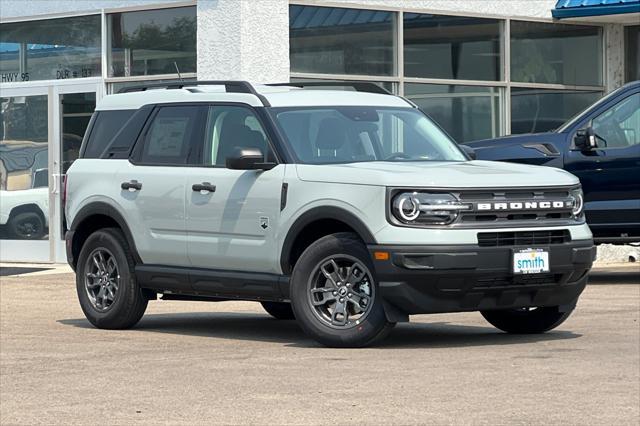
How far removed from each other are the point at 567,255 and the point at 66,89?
1093 cm

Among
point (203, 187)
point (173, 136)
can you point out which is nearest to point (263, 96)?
point (203, 187)

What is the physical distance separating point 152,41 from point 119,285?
764 cm

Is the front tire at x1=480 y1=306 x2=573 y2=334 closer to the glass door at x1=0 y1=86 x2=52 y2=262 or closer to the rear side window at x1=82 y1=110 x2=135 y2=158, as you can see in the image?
the rear side window at x1=82 y1=110 x2=135 y2=158

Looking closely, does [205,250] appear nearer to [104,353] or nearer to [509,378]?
[104,353]

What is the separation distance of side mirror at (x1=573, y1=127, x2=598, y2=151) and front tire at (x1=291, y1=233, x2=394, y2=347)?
560cm

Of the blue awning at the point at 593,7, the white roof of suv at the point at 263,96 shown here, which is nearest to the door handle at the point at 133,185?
the white roof of suv at the point at 263,96

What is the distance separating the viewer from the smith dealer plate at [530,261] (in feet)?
35.1

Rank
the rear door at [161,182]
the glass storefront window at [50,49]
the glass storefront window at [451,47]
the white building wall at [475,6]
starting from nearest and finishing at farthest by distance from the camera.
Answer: the rear door at [161,182]
the white building wall at [475,6]
the glass storefront window at [451,47]
the glass storefront window at [50,49]

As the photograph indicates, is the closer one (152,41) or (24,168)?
(152,41)

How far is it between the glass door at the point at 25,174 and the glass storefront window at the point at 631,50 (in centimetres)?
810

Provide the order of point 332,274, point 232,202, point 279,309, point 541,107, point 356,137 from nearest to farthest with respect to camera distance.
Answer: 1. point 332,274
2. point 232,202
3. point 356,137
4. point 279,309
5. point 541,107

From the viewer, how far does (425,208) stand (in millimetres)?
10578

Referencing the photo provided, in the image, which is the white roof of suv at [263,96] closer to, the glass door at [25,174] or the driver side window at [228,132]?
the driver side window at [228,132]

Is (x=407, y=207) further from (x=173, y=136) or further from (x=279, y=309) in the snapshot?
(x=279, y=309)
